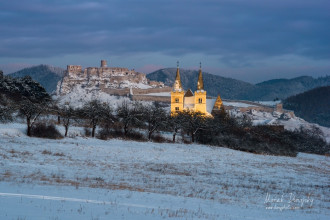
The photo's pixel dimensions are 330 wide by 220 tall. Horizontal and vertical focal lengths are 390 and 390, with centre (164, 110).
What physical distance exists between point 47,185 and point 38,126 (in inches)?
949

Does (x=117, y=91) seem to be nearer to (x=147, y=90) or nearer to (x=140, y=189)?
(x=147, y=90)

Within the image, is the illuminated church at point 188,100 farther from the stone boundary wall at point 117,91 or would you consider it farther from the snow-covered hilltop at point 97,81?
the snow-covered hilltop at point 97,81

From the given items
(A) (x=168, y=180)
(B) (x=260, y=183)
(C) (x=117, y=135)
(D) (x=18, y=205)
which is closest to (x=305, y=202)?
(B) (x=260, y=183)

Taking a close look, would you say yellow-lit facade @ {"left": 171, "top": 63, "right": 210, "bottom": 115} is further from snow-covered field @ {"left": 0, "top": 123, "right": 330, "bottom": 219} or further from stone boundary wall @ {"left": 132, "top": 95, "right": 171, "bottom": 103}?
snow-covered field @ {"left": 0, "top": 123, "right": 330, "bottom": 219}

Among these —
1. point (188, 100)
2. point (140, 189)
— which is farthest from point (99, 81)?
point (140, 189)

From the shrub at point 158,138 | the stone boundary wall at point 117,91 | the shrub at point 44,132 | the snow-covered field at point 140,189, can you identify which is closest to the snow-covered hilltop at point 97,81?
the stone boundary wall at point 117,91

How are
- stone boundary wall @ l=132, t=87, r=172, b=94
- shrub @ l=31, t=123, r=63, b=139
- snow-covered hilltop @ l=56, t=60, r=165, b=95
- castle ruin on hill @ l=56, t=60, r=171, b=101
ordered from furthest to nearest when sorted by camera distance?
1. snow-covered hilltop @ l=56, t=60, r=165, b=95
2. castle ruin on hill @ l=56, t=60, r=171, b=101
3. stone boundary wall @ l=132, t=87, r=172, b=94
4. shrub @ l=31, t=123, r=63, b=139

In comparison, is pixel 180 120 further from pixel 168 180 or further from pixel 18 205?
pixel 18 205

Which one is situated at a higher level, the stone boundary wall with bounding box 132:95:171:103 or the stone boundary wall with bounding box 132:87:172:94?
the stone boundary wall with bounding box 132:87:172:94

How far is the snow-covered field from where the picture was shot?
33.4 ft

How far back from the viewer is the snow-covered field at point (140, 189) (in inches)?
401

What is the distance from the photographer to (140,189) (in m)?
14.4

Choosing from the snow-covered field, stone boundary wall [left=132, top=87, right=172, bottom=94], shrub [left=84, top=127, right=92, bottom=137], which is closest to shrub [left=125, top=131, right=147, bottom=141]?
shrub [left=84, top=127, right=92, bottom=137]

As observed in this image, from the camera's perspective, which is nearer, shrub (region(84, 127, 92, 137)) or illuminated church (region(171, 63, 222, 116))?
shrub (region(84, 127, 92, 137))
